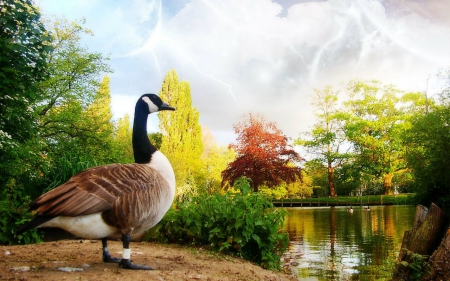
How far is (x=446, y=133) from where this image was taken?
3128 centimetres

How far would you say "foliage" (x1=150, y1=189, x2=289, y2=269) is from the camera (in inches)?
286

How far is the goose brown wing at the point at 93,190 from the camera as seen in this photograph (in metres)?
4.34

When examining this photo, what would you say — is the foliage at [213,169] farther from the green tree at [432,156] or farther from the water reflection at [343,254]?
the water reflection at [343,254]

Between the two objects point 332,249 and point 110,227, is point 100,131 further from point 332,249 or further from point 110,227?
point 110,227

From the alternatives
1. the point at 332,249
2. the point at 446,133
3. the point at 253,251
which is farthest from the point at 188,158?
the point at 253,251

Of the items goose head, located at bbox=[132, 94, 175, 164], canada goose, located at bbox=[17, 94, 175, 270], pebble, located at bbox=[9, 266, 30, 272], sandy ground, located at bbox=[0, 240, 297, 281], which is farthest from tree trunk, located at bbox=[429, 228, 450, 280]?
pebble, located at bbox=[9, 266, 30, 272]

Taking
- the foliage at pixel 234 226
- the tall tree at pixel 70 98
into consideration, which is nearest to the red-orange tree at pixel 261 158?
the tall tree at pixel 70 98

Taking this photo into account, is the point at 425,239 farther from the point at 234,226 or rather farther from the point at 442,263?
the point at 234,226

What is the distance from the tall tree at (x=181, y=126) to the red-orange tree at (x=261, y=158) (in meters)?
4.70

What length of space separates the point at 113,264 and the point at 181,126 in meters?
36.9

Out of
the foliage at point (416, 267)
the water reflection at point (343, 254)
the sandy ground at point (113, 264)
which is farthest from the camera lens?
the water reflection at point (343, 254)

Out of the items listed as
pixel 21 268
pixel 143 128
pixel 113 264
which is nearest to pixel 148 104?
pixel 143 128

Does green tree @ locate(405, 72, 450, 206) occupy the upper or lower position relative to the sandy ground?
upper

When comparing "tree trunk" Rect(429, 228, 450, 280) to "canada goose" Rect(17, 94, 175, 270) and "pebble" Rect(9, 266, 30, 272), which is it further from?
"pebble" Rect(9, 266, 30, 272)
